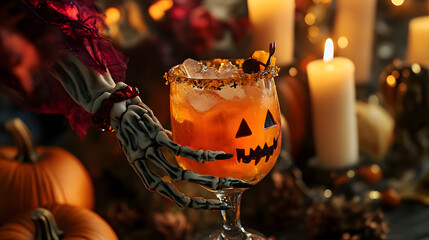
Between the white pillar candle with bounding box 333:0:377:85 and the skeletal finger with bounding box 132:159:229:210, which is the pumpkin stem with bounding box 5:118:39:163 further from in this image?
the white pillar candle with bounding box 333:0:377:85

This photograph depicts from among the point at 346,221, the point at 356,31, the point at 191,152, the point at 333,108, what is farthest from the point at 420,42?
the point at 191,152

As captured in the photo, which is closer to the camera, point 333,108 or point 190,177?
point 190,177

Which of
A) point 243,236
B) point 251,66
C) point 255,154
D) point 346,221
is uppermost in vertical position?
point 251,66

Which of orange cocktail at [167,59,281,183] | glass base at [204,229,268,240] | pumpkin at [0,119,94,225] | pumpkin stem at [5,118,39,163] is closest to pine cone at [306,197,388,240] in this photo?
glass base at [204,229,268,240]

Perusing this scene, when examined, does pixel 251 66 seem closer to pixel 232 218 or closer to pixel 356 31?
pixel 232 218

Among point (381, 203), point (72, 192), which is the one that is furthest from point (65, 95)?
point (381, 203)

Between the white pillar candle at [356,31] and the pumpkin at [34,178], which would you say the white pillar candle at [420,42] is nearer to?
the white pillar candle at [356,31]

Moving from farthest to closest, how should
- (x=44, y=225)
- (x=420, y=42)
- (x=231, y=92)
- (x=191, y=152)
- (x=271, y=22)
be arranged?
(x=420, y=42) < (x=271, y=22) < (x=44, y=225) < (x=231, y=92) < (x=191, y=152)
